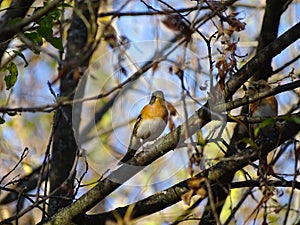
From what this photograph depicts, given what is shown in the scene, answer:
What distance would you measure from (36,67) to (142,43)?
5.32 metres

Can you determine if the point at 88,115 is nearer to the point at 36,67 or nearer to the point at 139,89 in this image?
the point at 36,67

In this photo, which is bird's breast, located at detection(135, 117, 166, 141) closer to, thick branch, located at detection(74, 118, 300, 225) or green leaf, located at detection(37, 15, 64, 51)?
thick branch, located at detection(74, 118, 300, 225)

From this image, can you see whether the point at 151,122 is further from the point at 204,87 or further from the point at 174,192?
the point at 204,87

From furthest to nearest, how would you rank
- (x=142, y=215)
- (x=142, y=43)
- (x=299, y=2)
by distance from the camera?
(x=299, y=2) → (x=142, y=43) → (x=142, y=215)

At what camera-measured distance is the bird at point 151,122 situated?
4094mm

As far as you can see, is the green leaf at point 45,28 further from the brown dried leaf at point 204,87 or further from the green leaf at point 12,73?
the brown dried leaf at point 204,87

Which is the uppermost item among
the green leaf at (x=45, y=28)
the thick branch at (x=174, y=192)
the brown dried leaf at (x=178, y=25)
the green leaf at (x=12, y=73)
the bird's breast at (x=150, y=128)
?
the bird's breast at (x=150, y=128)

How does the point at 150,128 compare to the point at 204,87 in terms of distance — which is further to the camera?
the point at 150,128

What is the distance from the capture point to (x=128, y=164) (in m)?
3.28

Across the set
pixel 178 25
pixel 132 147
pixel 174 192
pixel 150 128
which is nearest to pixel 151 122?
pixel 150 128

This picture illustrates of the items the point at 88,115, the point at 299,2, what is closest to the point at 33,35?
the point at 88,115

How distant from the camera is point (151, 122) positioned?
420 cm

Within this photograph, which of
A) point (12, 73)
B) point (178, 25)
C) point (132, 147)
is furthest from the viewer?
point (132, 147)

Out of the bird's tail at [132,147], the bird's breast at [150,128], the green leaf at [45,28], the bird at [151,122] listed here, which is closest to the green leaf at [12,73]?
the green leaf at [45,28]
